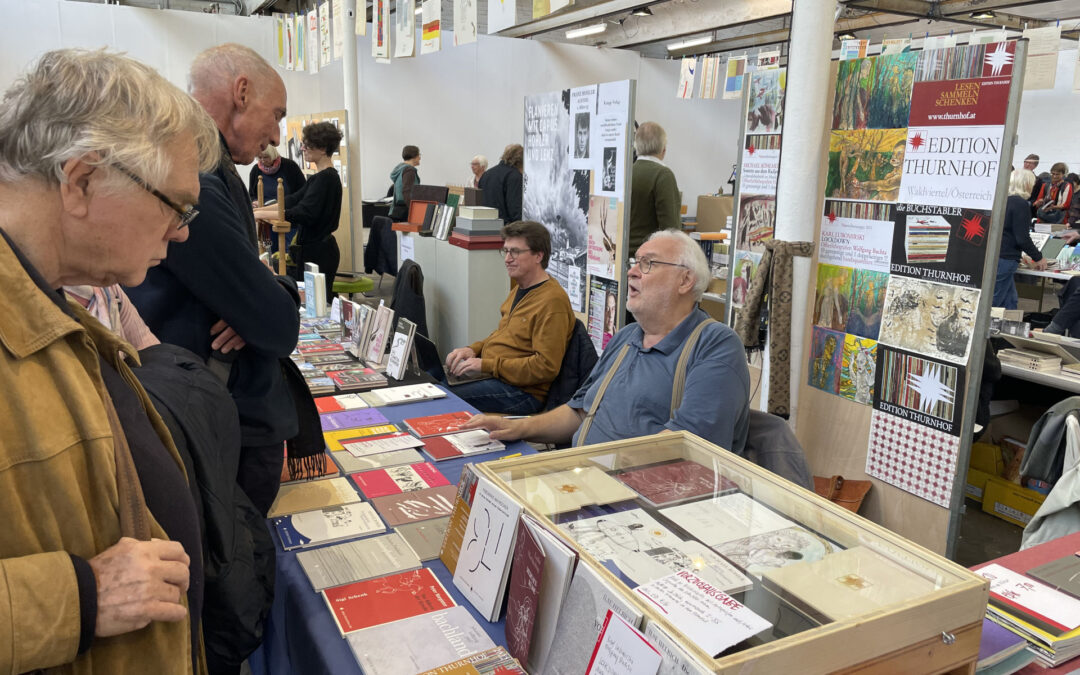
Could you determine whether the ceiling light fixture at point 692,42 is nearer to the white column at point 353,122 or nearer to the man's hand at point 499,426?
the white column at point 353,122

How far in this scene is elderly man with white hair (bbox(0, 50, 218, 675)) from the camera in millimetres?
754

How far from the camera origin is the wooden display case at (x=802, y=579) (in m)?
0.88

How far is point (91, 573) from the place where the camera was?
2.59 ft

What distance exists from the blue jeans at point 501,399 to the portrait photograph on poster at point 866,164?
1.53m

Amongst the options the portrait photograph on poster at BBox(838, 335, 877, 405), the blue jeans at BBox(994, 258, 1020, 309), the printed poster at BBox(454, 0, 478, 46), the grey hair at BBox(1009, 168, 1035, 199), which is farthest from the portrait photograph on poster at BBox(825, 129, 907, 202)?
the grey hair at BBox(1009, 168, 1035, 199)

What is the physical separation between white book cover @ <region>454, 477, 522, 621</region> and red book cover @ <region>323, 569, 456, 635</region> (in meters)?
0.06

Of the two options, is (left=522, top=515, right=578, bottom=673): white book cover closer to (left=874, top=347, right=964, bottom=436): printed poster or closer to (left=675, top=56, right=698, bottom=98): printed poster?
(left=874, top=347, right=964, bottom=436): printed poster

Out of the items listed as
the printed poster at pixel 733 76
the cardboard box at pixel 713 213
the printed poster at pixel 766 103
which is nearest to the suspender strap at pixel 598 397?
the printed poster at pixel 766 103

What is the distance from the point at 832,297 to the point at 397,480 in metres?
2.02

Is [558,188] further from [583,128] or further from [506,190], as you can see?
[506,190]

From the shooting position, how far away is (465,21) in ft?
11.1

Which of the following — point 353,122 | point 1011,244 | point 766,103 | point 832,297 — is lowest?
point 832,297

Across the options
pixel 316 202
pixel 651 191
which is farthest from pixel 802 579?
pixel 316 202

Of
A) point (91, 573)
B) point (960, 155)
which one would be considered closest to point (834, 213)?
point (960, 155)
